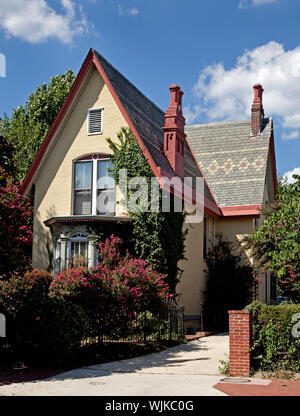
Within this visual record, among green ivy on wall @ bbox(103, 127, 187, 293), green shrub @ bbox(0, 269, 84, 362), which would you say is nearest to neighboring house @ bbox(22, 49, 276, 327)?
green ivy on wall @ bbox(103, 127, 187, 293)

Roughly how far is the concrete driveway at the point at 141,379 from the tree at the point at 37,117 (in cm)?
2074

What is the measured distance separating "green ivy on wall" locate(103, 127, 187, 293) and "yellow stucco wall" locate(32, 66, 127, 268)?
880 millimetres

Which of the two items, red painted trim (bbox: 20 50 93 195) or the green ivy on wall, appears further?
red painted trim (bbox: 20 50 93 195)

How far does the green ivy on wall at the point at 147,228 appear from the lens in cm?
1762

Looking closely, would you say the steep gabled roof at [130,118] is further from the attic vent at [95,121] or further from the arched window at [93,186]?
the arched window at [93,186]

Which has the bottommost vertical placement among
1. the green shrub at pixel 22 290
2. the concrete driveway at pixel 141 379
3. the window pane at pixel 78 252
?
the concrete driveway at pixel 141 379

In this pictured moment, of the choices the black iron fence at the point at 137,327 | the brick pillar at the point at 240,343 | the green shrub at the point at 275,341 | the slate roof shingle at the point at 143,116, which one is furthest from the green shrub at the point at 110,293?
the slate roof shingle at the point at 143,116

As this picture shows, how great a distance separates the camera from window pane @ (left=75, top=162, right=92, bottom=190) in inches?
763

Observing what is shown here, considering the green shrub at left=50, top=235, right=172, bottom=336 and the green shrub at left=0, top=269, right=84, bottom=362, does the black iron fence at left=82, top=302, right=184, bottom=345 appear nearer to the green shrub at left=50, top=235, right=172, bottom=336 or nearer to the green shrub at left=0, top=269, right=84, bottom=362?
the green shrub at left=50, top=235, right=172, bottom=336

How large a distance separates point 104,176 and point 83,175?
0.90 metres

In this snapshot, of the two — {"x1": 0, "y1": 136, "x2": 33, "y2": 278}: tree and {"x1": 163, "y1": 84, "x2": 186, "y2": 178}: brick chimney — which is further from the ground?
{"x1": 163, "y1": 84, "x2": 186, "y2": 178}: brick chimney

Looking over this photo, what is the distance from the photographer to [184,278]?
19.9 m

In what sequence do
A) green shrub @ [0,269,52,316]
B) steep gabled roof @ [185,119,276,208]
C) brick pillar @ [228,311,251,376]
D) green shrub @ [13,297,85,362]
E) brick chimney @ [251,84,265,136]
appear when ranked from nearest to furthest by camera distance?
brick pillar @ [228,311,251,376] < green shrub @ [13,297,85,362] < green shrub @ [0,269,52,316] < steep gabled roof @ [185,119,276,208] < brick chimney @ [251,84,265,136]
